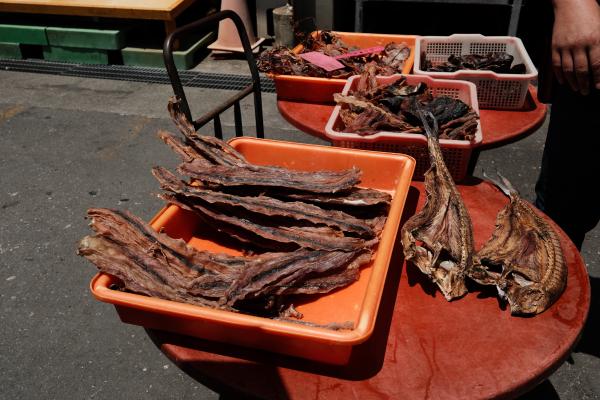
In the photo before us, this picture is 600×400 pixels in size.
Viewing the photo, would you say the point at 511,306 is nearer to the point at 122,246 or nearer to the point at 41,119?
the point at 122,246

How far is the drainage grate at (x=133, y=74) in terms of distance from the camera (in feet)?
24.2

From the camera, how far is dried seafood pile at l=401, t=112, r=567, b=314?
176cm

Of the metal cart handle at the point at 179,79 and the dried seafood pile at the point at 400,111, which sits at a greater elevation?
the metal cart handle at the point at 179,79

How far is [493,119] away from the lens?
10.6ft

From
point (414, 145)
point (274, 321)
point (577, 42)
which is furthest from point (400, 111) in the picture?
point (274, 321)

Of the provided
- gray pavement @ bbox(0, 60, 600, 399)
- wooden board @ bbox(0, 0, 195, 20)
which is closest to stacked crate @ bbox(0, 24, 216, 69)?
wooden board @ bbox(0, 0, 195, 20)

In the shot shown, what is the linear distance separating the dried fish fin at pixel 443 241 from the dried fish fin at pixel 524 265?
58 millimetres

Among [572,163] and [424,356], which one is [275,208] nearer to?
[424,356]

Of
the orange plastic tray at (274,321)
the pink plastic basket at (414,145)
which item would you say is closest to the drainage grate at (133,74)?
the pink plastic basket at (414,145)

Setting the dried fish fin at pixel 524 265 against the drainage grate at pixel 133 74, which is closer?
the dried fish fin at pixel 524 265

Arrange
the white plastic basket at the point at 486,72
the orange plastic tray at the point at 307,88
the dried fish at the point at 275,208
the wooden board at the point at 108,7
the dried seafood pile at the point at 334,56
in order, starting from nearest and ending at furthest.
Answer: the dried fish at the point at 275,208 < the white plastic basket at the point at 486,72 < the orange plastic tray at the point at 307,88 < the dried seafood pile at the point at 334,56 < the wooden board at the point at 108,7

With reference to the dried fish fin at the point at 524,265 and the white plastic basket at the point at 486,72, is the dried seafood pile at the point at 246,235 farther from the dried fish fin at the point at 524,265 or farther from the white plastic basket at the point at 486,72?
the white plastic basket at the point at 486,72

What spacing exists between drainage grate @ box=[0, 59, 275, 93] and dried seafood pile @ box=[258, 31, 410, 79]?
2.75 m

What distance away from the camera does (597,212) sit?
2.99m
